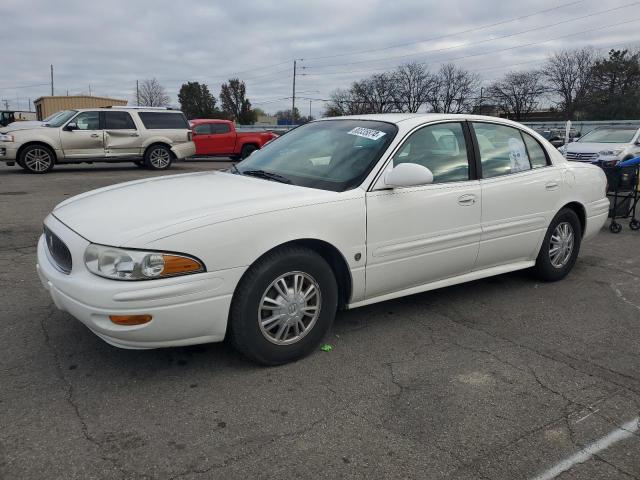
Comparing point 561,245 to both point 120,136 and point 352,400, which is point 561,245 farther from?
point 120,136

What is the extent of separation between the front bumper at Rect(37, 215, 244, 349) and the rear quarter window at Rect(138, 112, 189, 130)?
506 inches

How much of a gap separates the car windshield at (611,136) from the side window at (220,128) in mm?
11954

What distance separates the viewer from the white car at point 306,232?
2.79 m

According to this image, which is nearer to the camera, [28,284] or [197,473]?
[197,473]

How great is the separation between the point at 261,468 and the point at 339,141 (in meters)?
2.47

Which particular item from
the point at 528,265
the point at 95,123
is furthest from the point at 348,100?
the point at 528,265

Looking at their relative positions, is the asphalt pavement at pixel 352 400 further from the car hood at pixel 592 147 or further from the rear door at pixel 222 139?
the rear door at pixel 222 139

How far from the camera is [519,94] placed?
6512cm

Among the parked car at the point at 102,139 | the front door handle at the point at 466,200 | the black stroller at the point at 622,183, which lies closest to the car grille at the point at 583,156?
the black stroller at the point at 622,183

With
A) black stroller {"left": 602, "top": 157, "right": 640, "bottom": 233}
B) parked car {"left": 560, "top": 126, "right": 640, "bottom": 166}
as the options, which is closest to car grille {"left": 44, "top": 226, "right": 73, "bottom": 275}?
black stroller {"left": 602, "top": 157, "right": 640, "bottom": 233}

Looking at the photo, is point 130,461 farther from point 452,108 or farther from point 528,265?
point 452,108

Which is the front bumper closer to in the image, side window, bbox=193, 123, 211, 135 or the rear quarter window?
the rear quarter window

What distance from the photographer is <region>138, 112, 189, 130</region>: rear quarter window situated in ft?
49.2

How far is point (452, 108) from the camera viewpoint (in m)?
69.9
